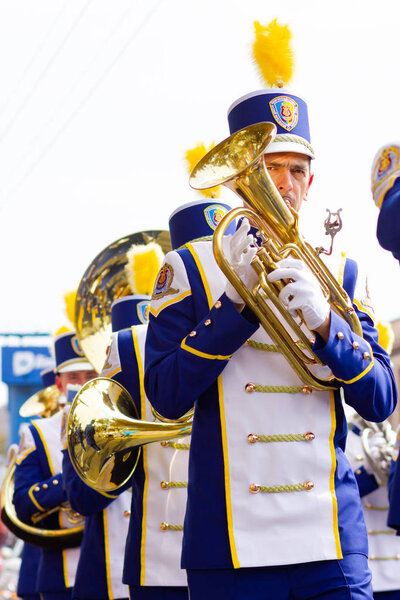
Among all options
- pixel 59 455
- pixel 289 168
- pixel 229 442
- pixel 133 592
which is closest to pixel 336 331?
pixel 229 442

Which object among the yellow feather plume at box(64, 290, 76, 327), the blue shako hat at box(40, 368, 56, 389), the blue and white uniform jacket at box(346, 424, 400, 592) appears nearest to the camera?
the blue and white uniform jacket at box(346, 424, 400, 592)

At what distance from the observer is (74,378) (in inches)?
286

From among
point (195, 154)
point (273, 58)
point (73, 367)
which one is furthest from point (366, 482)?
point (273, 58)

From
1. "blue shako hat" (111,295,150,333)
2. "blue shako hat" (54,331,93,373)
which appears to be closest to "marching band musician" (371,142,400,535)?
"blue shako hat" (111,295,150,333)

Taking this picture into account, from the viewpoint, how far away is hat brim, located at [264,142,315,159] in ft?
10.7

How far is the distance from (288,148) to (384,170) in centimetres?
67

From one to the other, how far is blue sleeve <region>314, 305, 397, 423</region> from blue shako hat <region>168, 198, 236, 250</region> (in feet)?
5.32

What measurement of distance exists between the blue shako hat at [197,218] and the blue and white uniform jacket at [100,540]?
4.07 feet

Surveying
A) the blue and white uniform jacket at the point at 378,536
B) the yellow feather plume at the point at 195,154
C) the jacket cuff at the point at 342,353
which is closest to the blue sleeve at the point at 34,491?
the blue and white uniform jacket at the point at 378,536

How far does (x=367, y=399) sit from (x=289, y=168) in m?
0.82

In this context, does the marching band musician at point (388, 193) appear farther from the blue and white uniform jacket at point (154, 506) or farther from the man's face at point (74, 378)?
the man's face at point (74, 378)

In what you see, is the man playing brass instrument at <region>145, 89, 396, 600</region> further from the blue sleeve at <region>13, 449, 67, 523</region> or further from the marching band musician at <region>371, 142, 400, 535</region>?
the blue sleeve at <region>13, 449, 67, 523</region>

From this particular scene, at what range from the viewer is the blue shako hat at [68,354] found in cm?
727

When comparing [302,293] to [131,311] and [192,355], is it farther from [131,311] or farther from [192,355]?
[131,311]
